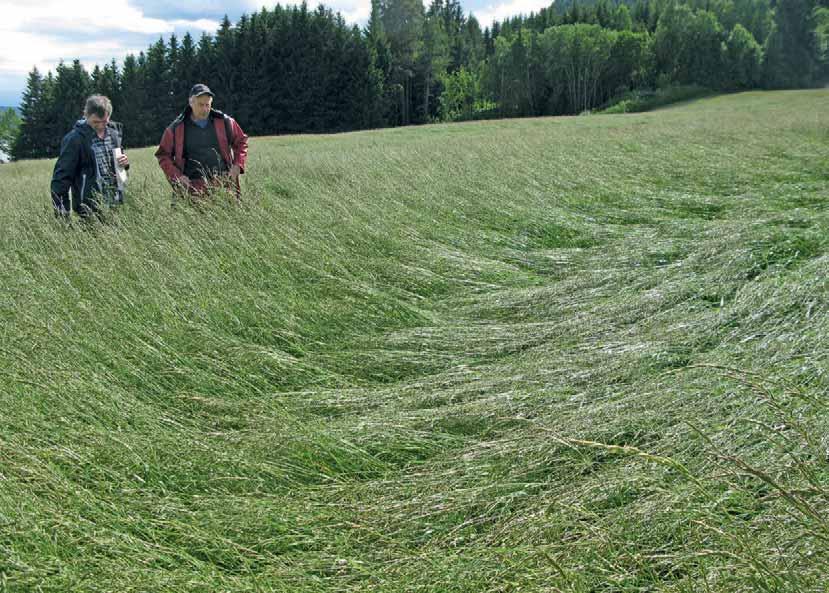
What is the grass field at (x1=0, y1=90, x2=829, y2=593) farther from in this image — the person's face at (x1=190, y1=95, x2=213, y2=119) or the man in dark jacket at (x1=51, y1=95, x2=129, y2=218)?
the person's face at (x1=190, y1=95, x2=213, y2=119)

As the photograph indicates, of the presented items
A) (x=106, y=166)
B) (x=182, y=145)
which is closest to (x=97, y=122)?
(x=106, y=166)

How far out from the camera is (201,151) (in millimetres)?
6602

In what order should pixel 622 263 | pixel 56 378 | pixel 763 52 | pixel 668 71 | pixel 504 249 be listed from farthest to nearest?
pixel 668 71 → pixel 763 52 → pixel 504 249 → pixel 622 263 → pixel 56 378

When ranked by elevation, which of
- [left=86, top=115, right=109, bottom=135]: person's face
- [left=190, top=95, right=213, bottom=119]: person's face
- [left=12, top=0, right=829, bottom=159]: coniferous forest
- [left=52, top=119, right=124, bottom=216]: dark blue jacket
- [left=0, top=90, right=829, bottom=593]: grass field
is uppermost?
[left=12, top=0, right=829, bottom=159]: coniferous forest

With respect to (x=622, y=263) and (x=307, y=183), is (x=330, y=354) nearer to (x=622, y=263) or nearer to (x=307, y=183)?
(x=622, y=263)

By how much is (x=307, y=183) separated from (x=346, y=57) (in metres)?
61.7

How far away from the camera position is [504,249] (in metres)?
6.30

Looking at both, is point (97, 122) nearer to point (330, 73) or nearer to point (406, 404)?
point (406, 404)

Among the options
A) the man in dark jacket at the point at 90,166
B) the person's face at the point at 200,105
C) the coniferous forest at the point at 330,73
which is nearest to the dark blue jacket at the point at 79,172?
the man in dark jacket at the point at 90,166

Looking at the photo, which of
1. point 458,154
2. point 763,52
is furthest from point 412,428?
point 763,52

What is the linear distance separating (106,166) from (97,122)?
0.42 meters

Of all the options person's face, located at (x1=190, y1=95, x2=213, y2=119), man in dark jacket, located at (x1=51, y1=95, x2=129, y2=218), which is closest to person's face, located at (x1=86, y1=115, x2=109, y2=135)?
man in dark jacket, located at (x1=51, y1=95, x2=129, y2=218)

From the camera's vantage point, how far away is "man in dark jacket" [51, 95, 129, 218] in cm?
606

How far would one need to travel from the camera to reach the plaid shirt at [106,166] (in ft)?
20.3
